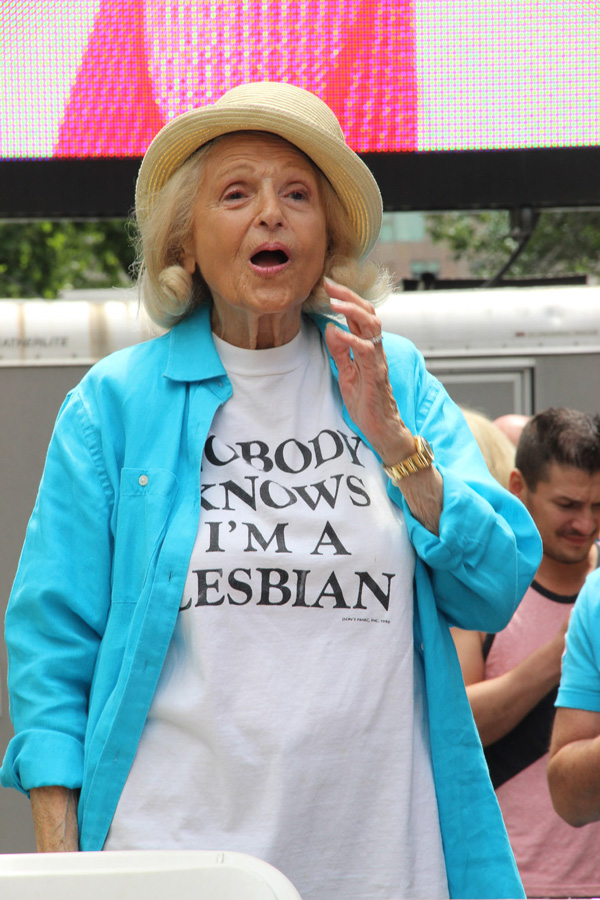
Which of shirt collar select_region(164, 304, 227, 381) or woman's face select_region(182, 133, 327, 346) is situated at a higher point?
woman's face select_region(182, 133, 327, 346)

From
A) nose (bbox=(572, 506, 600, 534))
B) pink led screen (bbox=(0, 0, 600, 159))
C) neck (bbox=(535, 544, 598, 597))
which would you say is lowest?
neck (bbox=(535, 544, 598, 597))

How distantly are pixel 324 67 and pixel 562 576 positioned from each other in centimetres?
155

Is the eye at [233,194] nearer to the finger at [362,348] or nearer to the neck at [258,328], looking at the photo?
the neck at [258,328]

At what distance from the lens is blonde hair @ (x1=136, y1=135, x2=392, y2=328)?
6.06 ft

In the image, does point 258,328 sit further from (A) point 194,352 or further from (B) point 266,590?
(B) point 266,590

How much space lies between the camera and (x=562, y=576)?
10.2 ft

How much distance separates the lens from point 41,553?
1.66m

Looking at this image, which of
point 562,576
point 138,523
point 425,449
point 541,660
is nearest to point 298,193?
point 425,449

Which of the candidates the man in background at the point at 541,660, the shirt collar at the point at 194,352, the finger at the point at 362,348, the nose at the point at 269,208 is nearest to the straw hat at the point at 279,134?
the nose at the point at 269,208

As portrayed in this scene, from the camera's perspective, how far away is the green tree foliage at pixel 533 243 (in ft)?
55.2

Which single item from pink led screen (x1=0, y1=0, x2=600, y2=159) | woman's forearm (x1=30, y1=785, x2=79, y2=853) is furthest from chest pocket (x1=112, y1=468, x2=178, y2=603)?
pink led screen (x1=0, y1=0, x2=600, y2=159)

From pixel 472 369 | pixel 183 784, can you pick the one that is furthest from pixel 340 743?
pixel 472 369

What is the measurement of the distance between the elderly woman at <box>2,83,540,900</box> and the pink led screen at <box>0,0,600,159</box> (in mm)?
593

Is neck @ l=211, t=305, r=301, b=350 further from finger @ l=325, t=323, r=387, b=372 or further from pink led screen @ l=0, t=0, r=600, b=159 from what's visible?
pink led screen @ l=0, t=0, r=600, b=159
